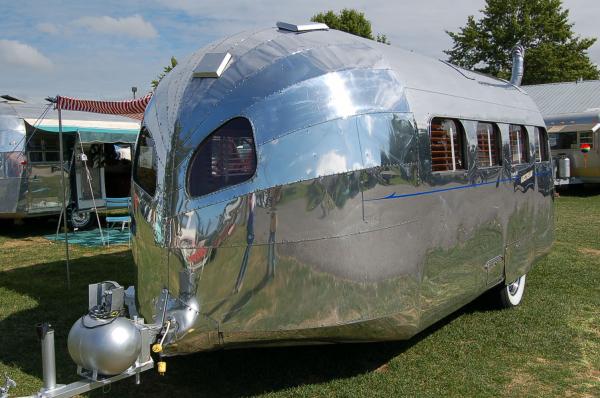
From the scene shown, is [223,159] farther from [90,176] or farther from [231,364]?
[90,176]

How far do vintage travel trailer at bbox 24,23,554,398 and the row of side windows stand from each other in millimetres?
140

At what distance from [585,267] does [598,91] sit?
18.3 meters

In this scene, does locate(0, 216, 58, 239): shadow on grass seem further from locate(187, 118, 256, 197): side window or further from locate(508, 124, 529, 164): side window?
locate(508, 124, 529, 164): side window

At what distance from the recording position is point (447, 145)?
4.45 metres

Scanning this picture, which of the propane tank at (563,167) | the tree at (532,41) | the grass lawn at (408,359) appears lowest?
the grass lawn at (408,359)

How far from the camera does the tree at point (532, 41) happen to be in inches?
1328

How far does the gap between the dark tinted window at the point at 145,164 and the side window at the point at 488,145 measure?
2.64m

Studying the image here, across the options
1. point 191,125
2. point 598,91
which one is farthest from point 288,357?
point 598,91

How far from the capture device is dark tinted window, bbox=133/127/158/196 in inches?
156

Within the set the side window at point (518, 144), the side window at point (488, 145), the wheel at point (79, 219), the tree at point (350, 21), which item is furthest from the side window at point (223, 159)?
the tree at point (350, 21)

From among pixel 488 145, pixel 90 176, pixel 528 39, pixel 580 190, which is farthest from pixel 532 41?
pixel 488 145

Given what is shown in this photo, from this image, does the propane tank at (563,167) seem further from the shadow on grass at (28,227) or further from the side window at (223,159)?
the shadow on grass at (28,227)

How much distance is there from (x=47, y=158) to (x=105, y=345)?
11146mm

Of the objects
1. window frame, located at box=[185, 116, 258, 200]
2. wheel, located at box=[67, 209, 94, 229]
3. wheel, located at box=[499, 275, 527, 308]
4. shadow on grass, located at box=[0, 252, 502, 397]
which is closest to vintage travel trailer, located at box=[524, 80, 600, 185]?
wheel, located at box=[499, 275, 527, 308]
